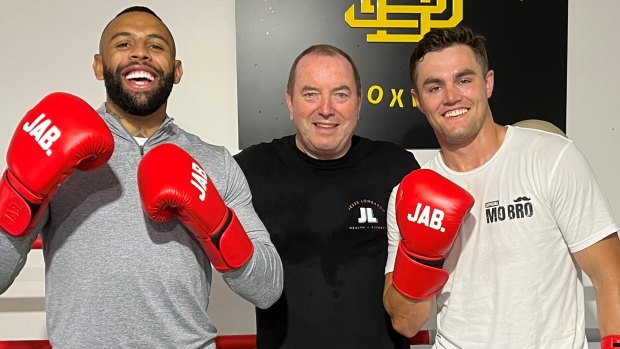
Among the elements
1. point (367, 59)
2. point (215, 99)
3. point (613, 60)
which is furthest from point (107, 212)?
point (613, 60)

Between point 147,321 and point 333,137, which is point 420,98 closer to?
point 333,137

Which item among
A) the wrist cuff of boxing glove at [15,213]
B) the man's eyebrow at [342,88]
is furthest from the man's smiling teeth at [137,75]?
the man's eyebrow at [342,88]

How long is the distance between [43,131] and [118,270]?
33 centimetres

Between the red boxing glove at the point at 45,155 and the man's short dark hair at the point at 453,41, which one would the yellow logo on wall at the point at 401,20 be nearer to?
the man's short dark hair at the point at 453,41

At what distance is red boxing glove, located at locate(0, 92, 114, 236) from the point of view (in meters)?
1.04

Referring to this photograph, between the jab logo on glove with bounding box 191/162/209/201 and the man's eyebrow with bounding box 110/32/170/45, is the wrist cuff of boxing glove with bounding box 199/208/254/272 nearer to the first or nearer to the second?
the jab logo on glove with bounding box 191/162/209/201

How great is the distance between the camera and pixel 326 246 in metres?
1.50

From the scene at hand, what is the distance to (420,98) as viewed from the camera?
1414mm

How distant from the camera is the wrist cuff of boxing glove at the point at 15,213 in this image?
1.04m

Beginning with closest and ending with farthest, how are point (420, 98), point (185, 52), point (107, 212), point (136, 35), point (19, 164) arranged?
point (19, 164) < point (107, 212) < point (136, 35) < point (420, 98) < point (185, 52)

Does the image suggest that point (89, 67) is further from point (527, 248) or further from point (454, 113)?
point (527, 248)

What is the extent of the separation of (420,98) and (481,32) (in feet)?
3.31

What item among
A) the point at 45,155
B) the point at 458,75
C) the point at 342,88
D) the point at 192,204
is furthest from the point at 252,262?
the point at 458,75

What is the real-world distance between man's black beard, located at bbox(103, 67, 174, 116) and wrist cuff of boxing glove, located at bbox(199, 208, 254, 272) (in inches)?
13.1
